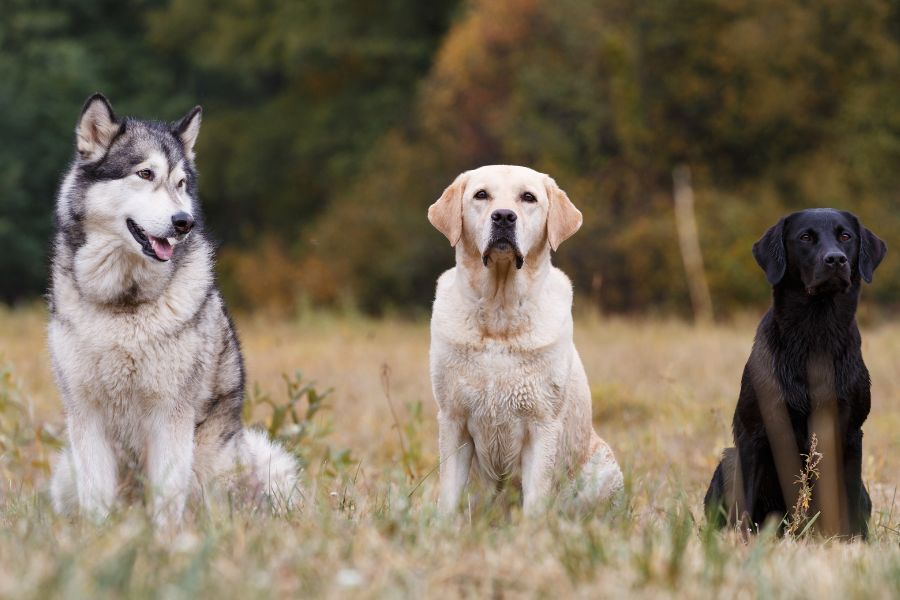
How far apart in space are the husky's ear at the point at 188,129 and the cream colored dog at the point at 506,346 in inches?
41.7

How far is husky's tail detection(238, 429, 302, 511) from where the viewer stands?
5.13 metres

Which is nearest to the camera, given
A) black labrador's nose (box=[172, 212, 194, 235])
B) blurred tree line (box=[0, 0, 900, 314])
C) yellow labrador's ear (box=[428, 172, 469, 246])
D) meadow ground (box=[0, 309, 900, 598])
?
meadow ground (box=[0, 309, 900, 598])

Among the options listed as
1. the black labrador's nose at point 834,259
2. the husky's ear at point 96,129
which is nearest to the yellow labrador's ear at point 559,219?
the black labrador's nose at point 834,259

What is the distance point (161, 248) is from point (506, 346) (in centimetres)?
Answer: 147

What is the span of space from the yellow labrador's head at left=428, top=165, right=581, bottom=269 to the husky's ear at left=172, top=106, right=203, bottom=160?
106 cm

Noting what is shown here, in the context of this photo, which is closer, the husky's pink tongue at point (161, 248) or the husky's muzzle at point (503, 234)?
the husky's pink tongue at point (161, 248)

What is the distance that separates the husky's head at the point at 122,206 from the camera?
459cm

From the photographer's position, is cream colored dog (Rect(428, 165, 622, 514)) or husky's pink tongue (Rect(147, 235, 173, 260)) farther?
cream colored dog (Rect(428, 165, 622, 514))

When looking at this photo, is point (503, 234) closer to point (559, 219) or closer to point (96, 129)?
point (559, 219)

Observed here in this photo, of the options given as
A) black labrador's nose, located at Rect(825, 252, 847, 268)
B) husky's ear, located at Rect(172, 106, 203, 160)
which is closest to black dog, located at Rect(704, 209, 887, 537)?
black labrador's nose, located at Rect(825, 252, 847, 268)

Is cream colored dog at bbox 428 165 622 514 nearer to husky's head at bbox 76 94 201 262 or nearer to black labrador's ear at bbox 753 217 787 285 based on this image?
black labrador's ear at bbox 753 217 787 285

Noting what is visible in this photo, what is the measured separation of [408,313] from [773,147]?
646 centimetres

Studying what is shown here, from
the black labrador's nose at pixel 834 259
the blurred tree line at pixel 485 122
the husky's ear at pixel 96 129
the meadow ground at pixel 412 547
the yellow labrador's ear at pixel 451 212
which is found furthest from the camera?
the blurred tree line at pixel 485 122

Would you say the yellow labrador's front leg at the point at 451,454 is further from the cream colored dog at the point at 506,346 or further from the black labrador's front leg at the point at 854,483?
the black labrador's front leg at the point at 854,483
